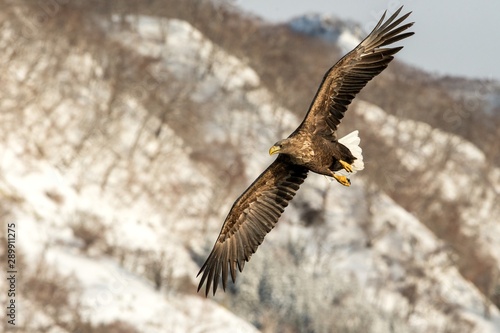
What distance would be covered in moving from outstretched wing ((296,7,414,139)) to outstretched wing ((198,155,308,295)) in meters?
1.04

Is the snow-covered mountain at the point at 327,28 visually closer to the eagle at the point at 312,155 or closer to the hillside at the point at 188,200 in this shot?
the hillside at the point at 188,200

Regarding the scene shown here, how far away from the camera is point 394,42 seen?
10359 mm

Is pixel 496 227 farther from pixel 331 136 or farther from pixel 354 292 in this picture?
pixel 331 136

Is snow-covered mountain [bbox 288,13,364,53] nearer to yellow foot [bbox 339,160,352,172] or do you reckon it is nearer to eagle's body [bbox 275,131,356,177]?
yellow foot [bbox 339,160,352,172]

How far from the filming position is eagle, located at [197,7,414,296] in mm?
10273

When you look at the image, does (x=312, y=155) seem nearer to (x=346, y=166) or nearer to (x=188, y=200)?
(x=346, y=166)

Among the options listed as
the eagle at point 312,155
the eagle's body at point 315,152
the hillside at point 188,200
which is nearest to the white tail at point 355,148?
the eagle at point 312,155

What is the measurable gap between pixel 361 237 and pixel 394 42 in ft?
87.1

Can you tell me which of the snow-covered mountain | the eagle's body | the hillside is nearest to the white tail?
the eagle's body

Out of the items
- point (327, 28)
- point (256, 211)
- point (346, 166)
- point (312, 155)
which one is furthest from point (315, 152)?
point (327, 28)

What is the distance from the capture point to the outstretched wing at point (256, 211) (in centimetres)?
1136

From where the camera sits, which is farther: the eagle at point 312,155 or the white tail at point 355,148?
the white tail at point 355,148

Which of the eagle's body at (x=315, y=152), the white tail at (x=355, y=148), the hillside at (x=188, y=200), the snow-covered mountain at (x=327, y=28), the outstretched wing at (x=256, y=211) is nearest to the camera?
the eagle's body at (x=315, y=152)

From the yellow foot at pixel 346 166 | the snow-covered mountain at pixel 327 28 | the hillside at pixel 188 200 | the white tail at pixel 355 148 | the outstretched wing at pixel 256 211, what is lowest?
the outstretched wing at pixel 256 211
